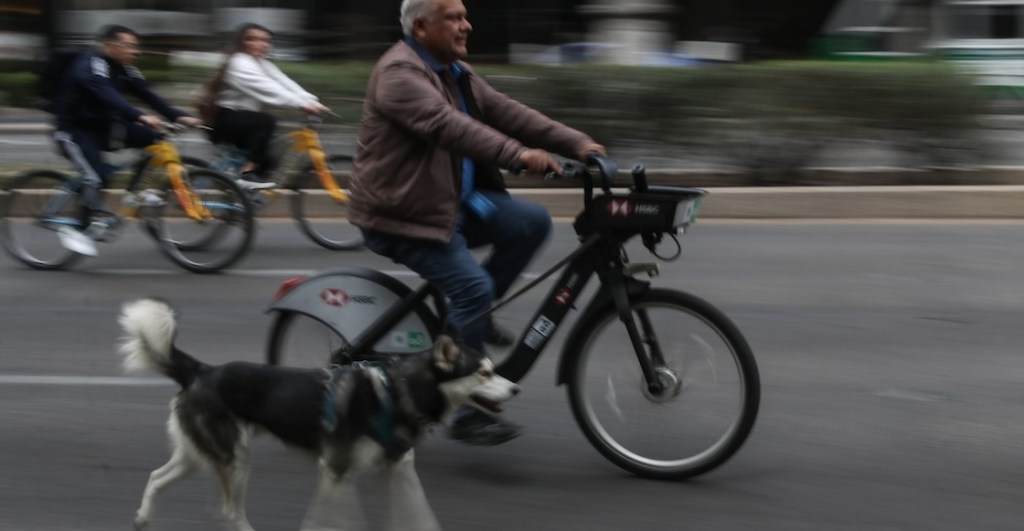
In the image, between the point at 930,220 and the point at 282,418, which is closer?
the point at 282,418

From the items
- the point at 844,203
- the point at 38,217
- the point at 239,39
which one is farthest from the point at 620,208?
the point at 844,203

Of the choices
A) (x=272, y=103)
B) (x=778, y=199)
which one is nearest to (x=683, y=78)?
(x=778, y=199)

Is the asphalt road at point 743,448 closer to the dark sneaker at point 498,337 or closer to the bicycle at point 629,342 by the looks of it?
the bicycle at point 629,342

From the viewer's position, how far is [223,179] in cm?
984

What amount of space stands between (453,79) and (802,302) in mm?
4003

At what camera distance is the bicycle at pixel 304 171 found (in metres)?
10.6

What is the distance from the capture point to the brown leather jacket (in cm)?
462

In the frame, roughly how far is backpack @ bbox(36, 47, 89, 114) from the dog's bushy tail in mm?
5809

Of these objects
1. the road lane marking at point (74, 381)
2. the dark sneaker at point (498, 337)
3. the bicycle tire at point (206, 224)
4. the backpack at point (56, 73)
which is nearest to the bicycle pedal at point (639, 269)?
the dark sneaker at point (498, 337)

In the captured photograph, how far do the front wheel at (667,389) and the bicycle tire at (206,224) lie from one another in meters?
5.18

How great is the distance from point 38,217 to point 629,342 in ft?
20.3

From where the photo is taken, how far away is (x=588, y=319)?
492 cm

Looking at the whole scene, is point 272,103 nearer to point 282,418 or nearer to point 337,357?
point 337,357

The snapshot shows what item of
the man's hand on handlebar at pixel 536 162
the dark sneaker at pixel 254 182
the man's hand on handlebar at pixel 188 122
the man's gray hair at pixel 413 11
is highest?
the man's gray hair at pixel 413 11
